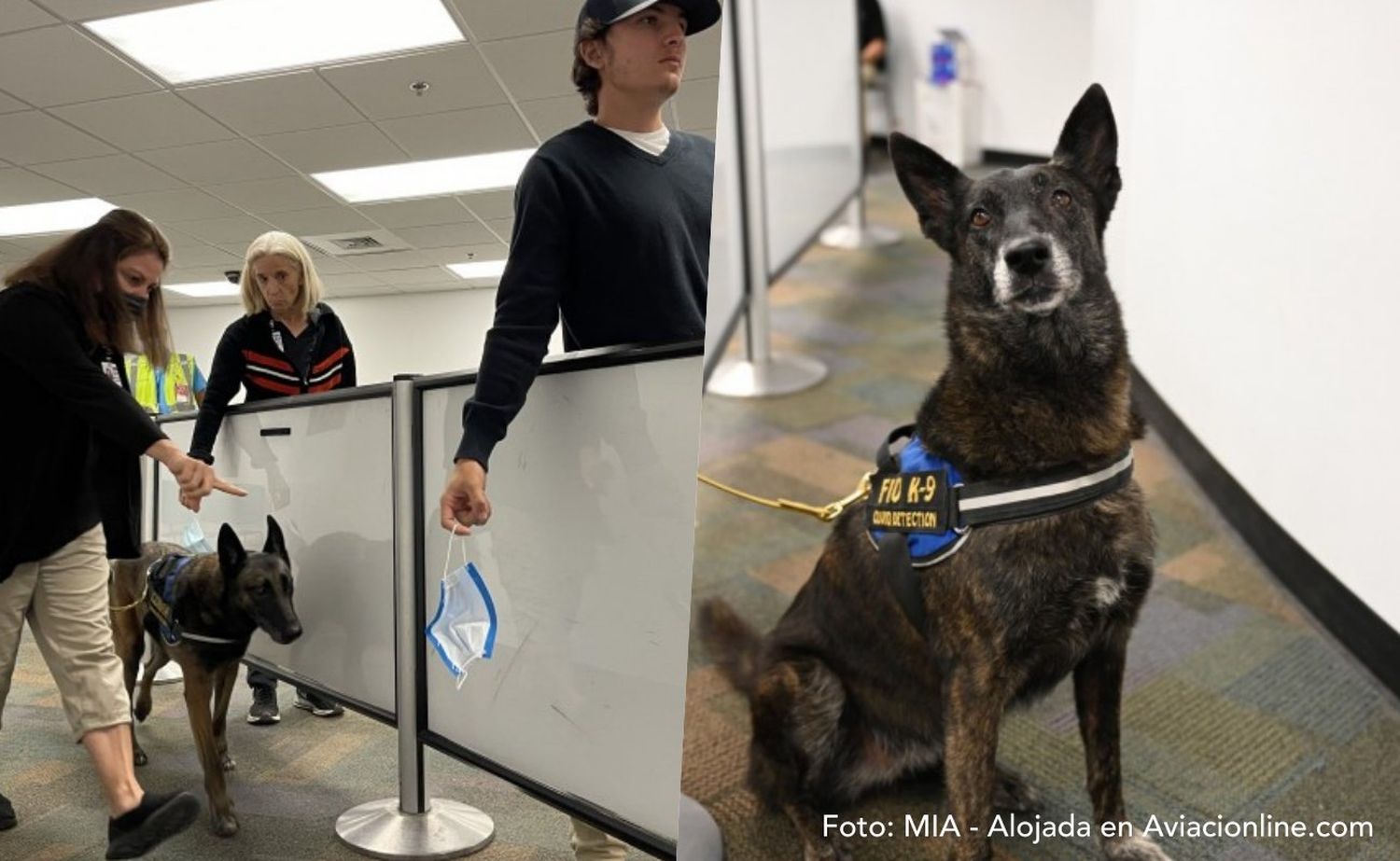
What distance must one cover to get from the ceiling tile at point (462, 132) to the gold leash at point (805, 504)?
1.41 ft

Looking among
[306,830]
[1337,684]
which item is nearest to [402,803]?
[306,830]

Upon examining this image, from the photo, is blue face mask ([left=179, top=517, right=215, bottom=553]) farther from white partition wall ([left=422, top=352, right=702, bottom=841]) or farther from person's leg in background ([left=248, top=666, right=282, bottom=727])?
white partition wall ([left=422, top=352, right=702, bottom=841])

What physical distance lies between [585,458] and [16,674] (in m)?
0.66

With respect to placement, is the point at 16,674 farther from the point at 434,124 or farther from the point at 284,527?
the point at 434,124

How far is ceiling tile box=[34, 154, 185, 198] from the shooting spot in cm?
97

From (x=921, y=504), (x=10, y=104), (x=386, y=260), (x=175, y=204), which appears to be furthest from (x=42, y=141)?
(x=921, y=504)

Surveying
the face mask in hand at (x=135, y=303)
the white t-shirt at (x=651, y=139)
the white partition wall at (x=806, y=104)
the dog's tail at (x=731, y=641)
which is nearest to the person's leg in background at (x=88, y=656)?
the face mask in hand at (x=135, y=303)

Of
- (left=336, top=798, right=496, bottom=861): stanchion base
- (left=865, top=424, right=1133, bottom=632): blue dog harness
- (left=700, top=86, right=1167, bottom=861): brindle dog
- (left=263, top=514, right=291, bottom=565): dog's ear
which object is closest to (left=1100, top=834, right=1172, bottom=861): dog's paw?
(left=700, top=86, right=1167, bottom=861): brindle dog

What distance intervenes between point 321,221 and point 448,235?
0.52 ft

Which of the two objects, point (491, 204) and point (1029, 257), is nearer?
point (1029, 257)

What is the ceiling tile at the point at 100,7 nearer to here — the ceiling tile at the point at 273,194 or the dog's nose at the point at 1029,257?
the ceiling tile at the point at 273,194

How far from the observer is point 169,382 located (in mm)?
949

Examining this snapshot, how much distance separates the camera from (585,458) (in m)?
0.85

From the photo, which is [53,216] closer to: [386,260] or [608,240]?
[386,260]
